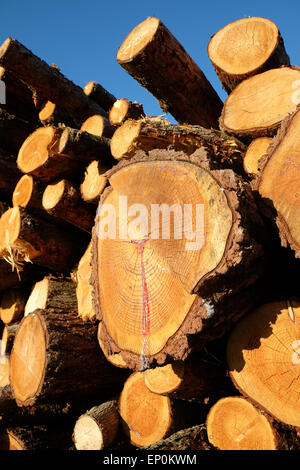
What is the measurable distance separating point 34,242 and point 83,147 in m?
0.90

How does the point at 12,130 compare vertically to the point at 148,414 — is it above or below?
above

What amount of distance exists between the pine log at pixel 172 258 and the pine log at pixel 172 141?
451 millimetres

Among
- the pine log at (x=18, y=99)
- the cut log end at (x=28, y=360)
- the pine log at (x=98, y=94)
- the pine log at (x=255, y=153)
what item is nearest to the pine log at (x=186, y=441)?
the cut log end at (x=28, y=360)

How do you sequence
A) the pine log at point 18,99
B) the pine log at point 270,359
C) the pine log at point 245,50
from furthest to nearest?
the pine log at point 18,99, the pine log at point 245,50, the pine log at point 270,359

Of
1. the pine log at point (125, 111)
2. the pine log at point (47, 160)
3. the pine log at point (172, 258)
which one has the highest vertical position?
the pine log at point (125, 111)

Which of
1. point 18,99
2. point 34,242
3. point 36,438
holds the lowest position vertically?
point 36,438

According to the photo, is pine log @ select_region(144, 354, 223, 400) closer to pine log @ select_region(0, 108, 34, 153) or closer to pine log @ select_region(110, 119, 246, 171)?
pine log @ select_region(110, 119, 246, 171)

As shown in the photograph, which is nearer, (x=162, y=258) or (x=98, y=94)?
(x=162, y=258)

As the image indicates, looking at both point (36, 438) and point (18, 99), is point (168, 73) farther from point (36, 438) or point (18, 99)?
point (36, 438)

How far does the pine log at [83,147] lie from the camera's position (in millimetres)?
2965

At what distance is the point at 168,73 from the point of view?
3.13m

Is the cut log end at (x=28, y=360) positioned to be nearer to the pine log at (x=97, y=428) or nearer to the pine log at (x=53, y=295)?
the pine log at (x=53, y=295)

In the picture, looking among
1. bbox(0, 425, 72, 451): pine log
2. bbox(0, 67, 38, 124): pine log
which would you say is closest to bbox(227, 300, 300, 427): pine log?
bbox(0, 425, 72, 451): pine log

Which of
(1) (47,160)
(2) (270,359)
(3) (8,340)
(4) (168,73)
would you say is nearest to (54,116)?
(1) (47,160)
